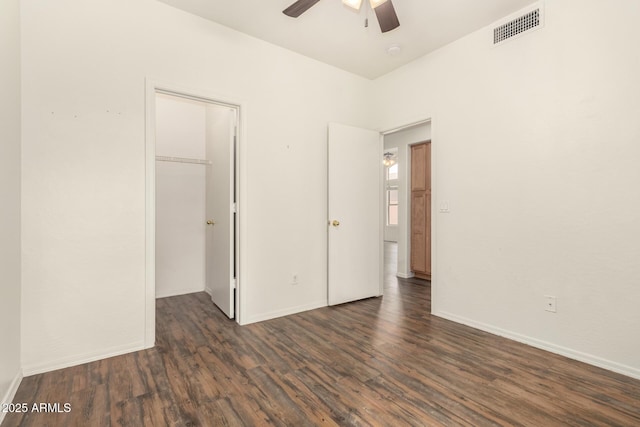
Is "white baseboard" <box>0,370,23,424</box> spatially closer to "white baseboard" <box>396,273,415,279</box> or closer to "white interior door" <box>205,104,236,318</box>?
"white interior door" <box>205,104,236,318</box>

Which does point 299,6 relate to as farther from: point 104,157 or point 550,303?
point 550,303

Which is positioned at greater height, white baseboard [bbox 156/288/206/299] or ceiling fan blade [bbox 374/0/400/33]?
ceiling fan blade [bbox 374/0/400/33]

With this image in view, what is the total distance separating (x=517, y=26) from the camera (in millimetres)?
2680

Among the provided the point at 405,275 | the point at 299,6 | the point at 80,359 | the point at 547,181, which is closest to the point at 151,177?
the point at 80,359

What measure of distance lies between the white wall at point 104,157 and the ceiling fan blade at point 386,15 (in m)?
1.40

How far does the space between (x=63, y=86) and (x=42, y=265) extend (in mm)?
1280

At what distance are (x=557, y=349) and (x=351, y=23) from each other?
3267mm

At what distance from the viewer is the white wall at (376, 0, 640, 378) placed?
2.18 metres

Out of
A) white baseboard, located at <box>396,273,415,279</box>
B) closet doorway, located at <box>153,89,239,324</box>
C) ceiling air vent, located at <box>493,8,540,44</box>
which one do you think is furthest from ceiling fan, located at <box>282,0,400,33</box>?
white baseboard, located at <box>396,273,415,279</box>

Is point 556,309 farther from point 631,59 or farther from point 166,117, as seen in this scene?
point 166,117

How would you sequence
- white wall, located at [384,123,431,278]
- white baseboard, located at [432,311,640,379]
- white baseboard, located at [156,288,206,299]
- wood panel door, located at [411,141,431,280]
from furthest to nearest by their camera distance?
1. white wall, located at [384,123,431,278]
2. wood panel door, located at [411,141,431,280]
3. white baseboard, located at [156,288,206,299]
4. white baseboard, located at [432,311,640,379]

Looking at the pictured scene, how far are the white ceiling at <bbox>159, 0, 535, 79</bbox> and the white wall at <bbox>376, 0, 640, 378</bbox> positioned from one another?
233 mm

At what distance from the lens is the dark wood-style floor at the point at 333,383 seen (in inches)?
66.9

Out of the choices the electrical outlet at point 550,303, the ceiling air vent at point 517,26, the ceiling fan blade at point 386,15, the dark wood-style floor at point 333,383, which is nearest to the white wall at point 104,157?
the dark wood-style floor at point 333,383
